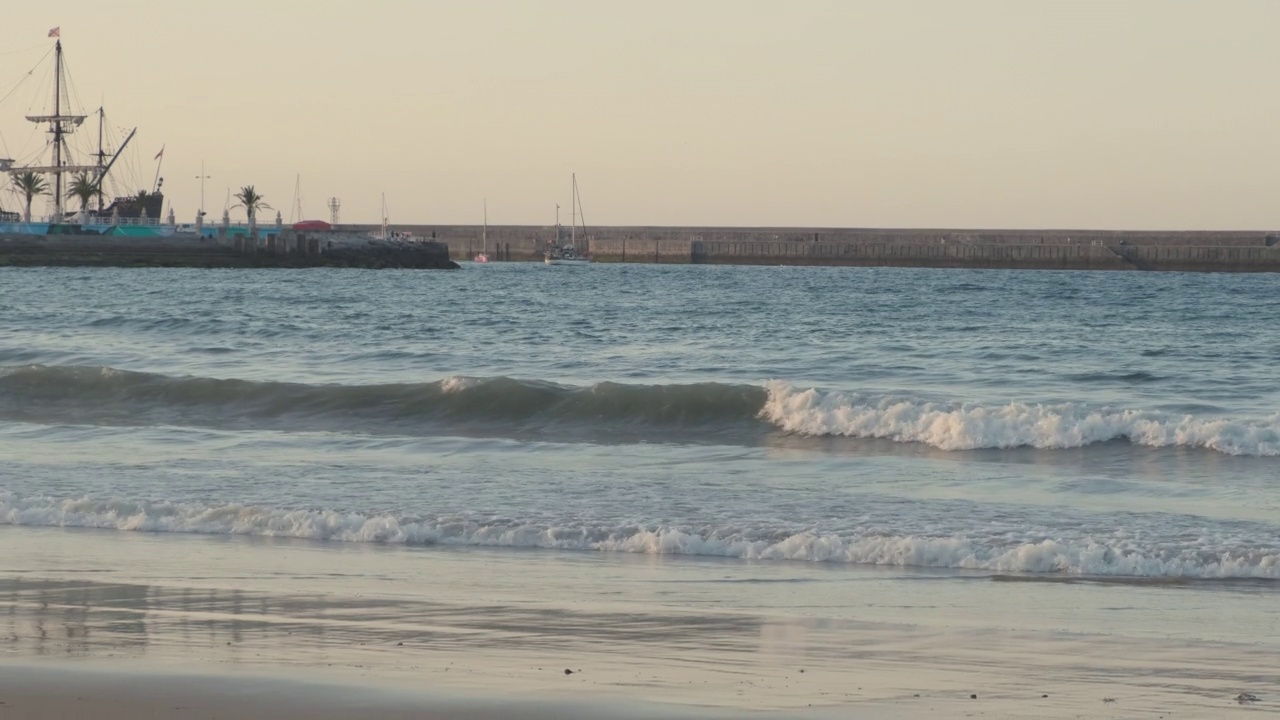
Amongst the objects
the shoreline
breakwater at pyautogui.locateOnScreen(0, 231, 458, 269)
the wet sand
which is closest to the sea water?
the wet sand

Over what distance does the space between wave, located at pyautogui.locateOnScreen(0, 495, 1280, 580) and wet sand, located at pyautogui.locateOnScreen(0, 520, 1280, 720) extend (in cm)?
39

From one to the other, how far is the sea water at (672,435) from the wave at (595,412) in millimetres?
53

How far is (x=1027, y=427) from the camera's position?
16641 mm

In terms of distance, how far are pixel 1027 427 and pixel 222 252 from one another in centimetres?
7338

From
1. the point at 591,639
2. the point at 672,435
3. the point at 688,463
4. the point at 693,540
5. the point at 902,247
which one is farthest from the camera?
the point at 902,247

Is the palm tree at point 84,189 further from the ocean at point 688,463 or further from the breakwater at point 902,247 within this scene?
the ocean at point 688,463

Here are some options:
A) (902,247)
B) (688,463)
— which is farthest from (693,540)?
(902,247)

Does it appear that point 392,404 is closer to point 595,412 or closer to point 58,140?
point 595,412

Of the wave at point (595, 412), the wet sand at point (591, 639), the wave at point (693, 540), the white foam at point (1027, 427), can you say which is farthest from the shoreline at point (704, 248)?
the wet sand at point (591, 639)

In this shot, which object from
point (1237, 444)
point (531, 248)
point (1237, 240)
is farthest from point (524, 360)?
point (531, 248)

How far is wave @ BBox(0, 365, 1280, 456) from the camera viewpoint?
16.5 m

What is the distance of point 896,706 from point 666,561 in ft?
13.1

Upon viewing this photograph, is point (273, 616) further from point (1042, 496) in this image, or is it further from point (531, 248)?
point (531, 248)

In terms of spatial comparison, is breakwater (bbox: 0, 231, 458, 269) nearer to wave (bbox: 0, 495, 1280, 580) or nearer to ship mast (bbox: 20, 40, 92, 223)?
ship mast (bbox: 20, 40, 92, 223)
